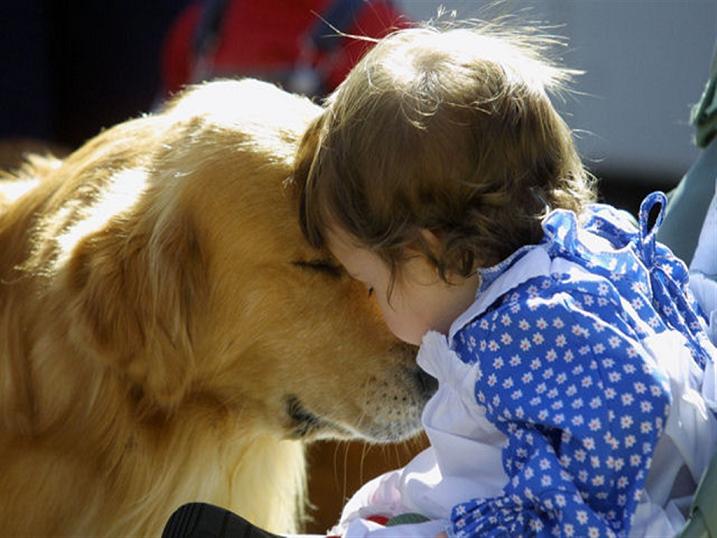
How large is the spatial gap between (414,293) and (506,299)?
244mm

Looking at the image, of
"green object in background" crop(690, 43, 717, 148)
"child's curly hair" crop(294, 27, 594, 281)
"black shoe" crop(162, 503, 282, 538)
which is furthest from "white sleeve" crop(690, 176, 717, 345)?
"black shoe" crop(162, 503, 282, 538)

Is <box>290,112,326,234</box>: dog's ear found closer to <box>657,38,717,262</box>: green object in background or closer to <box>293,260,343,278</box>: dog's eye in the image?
<box>293,260,343,278</box>: dog's eye

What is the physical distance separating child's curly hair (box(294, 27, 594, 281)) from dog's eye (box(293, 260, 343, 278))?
0.32 metres

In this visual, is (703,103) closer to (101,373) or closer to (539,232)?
(539,232)

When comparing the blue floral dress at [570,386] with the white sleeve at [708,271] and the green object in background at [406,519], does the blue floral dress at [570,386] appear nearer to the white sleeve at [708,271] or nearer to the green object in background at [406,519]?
the green object in background at [406,519]

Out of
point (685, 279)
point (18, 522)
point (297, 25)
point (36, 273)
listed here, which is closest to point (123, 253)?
point (36, 273)

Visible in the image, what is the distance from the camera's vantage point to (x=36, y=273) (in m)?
2.67

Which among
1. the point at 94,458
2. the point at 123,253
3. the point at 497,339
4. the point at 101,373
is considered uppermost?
the point at 497,339

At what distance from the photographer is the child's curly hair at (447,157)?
2092mm

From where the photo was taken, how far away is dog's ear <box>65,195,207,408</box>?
257 centimetres

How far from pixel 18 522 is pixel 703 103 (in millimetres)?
1745

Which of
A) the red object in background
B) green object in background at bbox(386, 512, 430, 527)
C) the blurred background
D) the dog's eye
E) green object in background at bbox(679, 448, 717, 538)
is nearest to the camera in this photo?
green object in background at bbox(679, 448, 717, 538)

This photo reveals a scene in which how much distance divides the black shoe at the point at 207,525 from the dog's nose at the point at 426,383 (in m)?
0.54

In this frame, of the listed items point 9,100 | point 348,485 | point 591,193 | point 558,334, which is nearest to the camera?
point 558,334
